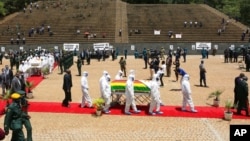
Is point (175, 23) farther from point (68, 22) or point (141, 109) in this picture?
point (141, 109)

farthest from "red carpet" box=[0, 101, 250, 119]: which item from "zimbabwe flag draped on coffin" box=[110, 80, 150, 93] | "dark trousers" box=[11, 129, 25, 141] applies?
"dark trousers" box=[11, 129, 25, 141]

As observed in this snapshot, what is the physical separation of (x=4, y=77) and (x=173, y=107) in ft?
28.6

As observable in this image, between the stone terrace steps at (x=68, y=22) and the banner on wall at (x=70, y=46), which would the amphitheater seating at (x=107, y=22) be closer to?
the stone terrace steps at (x=68, y=22)

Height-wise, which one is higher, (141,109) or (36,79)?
(36,79)

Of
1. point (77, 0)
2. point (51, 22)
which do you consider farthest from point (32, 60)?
point (77, 0)

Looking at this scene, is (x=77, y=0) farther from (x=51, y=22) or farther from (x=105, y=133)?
(x=105, y=133)

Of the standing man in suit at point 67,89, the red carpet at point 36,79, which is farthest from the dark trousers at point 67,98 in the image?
the red carpet at point 36,79

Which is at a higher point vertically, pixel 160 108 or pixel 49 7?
pixel 49 7

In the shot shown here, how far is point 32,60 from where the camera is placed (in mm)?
31203

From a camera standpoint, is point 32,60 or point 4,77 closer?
point 4,77

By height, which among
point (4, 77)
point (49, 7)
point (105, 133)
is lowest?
point (105, 133)

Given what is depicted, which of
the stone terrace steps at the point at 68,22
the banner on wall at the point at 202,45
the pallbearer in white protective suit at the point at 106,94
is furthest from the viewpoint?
the stone terrace steps at the point at 68,22

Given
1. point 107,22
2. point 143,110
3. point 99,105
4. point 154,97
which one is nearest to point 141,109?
point 143,110

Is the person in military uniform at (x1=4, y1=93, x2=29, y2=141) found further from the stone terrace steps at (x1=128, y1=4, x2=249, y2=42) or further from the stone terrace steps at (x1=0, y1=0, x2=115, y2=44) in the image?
the stone terrace steps at (x1=128, y1=4, x2=249, y2=42)
